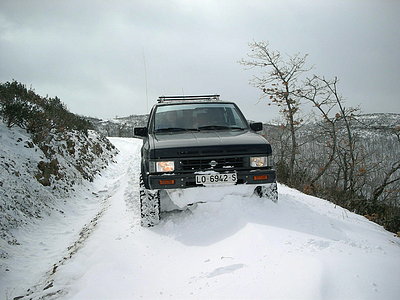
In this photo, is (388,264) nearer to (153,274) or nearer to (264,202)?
(264,202)

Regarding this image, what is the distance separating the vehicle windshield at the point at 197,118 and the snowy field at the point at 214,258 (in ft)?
4.37

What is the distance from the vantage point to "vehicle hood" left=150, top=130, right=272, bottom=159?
3604 millimetres

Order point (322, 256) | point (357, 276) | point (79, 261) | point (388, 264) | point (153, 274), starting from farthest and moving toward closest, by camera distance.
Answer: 1. point (79, 261)
2. point (153, 274)
3. point (322, 256)
4. point (388, 264)
5. point (357, 276)

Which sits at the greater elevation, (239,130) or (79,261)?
(239,130)

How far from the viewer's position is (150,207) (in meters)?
3.89

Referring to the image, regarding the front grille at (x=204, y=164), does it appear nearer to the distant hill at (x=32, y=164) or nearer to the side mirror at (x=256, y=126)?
the side mirror at (x=256, y=126)

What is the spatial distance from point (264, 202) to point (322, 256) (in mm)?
1517

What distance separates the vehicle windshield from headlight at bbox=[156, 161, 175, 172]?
976 millimetres

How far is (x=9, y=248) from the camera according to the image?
398 centimetres

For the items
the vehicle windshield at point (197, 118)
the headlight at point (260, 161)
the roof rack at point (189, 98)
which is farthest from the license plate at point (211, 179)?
the roof rack at point (189, 98)

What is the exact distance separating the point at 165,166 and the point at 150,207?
731 millimetres

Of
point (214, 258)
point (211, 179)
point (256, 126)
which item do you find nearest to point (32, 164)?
point (211, 179)

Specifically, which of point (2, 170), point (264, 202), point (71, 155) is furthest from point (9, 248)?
point (71, 155)

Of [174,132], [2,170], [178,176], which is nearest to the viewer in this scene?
[178,176]
